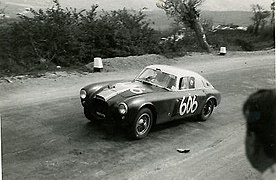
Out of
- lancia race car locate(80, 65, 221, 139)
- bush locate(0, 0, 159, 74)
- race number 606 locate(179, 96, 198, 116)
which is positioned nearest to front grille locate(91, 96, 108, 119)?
lancia race car locate(80, 65, 221, 139)

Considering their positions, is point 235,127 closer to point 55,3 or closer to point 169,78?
point 169,78

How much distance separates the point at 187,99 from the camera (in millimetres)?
5484

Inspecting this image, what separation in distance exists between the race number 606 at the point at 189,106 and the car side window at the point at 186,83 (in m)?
0.19

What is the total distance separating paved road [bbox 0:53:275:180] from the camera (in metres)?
Result: 3.96

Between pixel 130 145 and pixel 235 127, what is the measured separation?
211cm

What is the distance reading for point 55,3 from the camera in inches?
295

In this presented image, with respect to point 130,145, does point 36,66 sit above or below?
above

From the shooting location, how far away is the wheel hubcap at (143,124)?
491 cm

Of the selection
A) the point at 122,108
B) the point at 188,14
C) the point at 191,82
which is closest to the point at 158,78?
the point at 191,82

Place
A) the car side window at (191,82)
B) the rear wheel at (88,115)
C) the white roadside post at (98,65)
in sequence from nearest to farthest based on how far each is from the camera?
the rear wheel at (88,115)
the car side window at (191,82)
the white roadside post at (98,65)

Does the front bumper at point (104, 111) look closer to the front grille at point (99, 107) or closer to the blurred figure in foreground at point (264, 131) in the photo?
the front grille at point (99, 107)

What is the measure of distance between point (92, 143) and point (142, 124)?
78 cm

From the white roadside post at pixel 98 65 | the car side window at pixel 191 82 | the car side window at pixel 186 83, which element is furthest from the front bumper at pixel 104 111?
the white roadside post at pixel 98 65

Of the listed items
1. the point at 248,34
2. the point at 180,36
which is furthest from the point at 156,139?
the point at 248,34
